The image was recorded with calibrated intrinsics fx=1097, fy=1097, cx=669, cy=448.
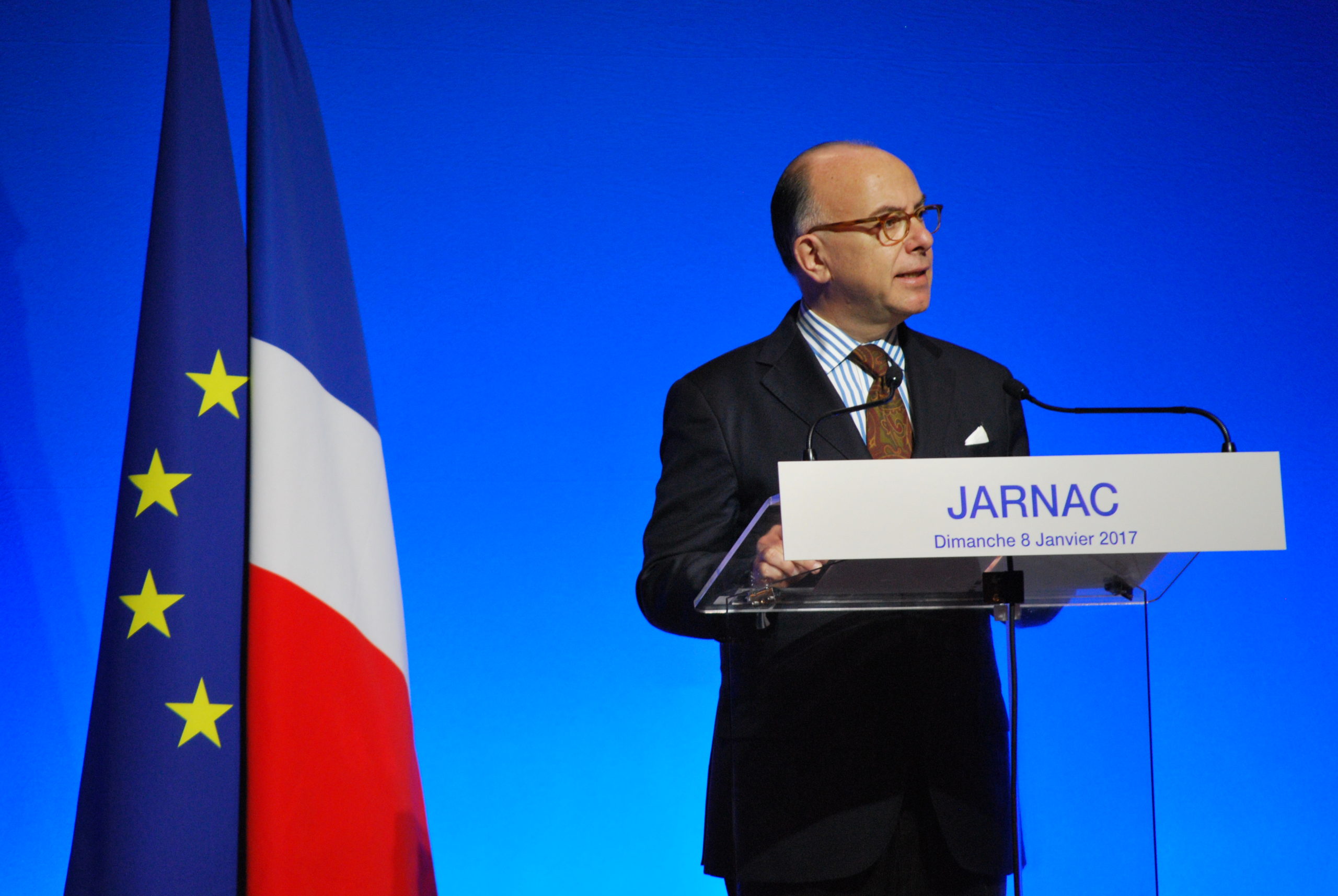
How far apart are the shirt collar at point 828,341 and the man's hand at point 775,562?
598 mm

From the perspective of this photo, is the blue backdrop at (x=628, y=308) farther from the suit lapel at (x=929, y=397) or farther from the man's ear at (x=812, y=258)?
the suit lapel at (x=929, y=397)

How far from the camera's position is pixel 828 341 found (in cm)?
157

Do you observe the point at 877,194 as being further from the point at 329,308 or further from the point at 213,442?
the point at 213,442

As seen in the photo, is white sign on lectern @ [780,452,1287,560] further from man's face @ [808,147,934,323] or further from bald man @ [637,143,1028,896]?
man's face @ [808,147,934,323]

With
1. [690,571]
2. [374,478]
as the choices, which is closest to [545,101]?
[374,478]

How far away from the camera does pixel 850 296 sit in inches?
61.3

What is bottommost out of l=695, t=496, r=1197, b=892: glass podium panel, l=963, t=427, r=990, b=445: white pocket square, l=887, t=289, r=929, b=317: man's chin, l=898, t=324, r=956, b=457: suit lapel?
l=695, t=496, r=1197, b=892: glass podium panel

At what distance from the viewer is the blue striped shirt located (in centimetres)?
152

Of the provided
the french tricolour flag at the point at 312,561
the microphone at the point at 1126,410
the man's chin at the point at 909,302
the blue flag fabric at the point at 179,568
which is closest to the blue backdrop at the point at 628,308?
the french tricolour flag at the point at 312,561

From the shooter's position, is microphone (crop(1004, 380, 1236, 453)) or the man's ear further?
the man's ear

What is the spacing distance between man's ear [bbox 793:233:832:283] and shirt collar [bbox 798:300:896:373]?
2.2 inches

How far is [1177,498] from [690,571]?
21.7 inches

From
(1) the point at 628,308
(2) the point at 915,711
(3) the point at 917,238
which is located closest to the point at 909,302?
(3) the point at 917,238

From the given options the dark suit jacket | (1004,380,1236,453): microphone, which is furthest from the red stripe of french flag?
(1004,380,1236,453): microphone
